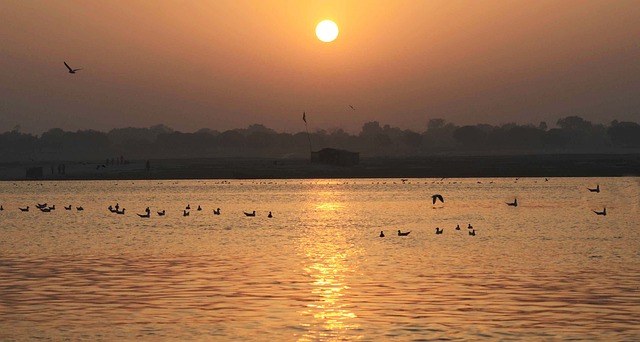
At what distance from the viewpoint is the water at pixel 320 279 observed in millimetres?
23688

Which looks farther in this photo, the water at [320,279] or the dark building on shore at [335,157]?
the dark building on shore at [335,157]

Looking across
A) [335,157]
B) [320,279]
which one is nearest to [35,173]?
[335,157]

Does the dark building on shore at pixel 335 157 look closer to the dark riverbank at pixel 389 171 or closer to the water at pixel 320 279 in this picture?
the dark riverbank at pixel 389 171

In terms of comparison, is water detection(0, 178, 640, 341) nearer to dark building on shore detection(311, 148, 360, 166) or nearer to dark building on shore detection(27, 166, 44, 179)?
dark building on shore detection(311, 148, 360, 166)

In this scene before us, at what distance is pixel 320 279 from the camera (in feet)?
108

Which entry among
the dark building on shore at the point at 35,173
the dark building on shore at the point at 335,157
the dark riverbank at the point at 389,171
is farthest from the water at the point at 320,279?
the dark building on shore at the point at 35,173

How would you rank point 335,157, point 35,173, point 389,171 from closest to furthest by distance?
point 335,157
point 389,171
point 35,173

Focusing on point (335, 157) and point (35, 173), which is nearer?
point (335, 157)

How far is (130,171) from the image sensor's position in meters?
186

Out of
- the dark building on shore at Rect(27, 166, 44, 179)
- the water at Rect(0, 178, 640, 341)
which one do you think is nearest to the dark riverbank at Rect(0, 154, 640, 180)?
the dark building on shore at Rect(27, 166, 44, 179)

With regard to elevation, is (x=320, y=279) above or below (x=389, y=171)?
below

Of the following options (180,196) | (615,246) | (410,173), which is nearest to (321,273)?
(615,246)

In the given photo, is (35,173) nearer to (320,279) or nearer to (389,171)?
(389,171)

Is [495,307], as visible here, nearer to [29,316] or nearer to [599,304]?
[599,304]
